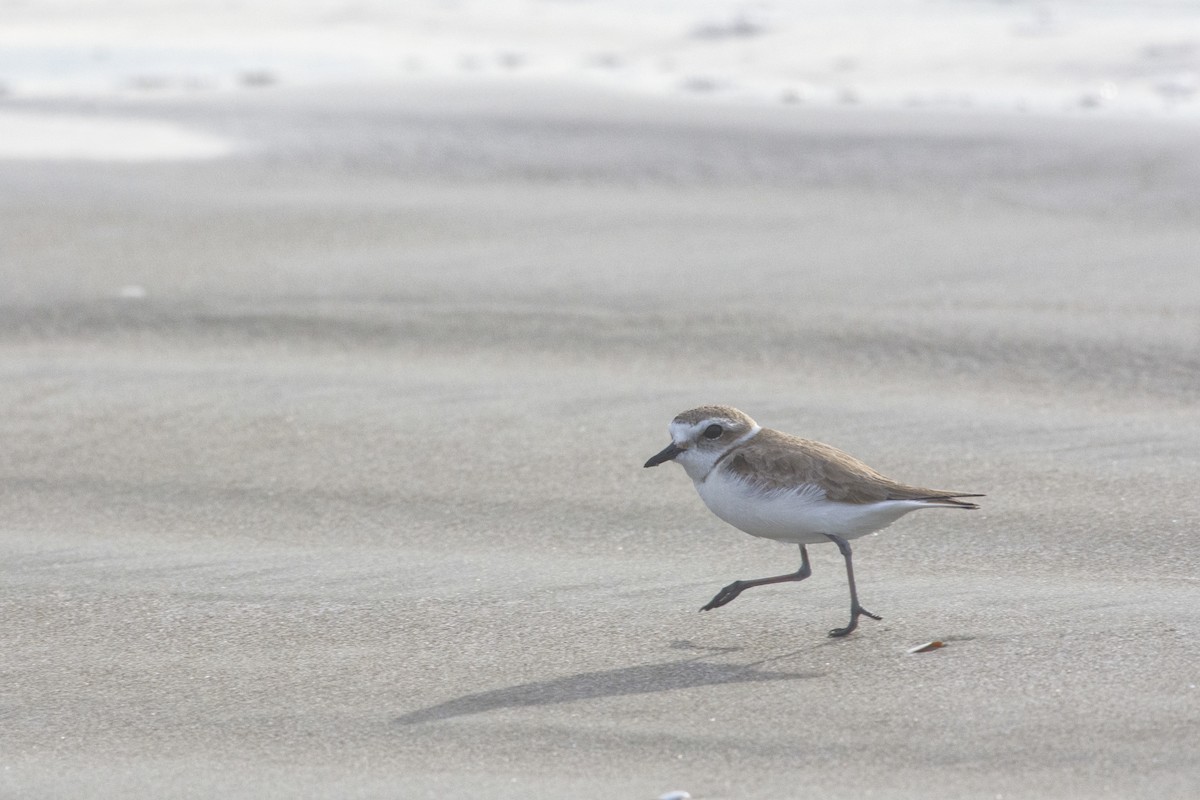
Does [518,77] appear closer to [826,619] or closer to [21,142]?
[21,142]

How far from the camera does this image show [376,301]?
6234 mm

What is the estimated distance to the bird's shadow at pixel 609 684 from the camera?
10.8 feet

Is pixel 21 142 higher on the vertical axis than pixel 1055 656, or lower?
Answer: higher

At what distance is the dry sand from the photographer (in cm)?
317

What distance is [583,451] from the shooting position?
491cm

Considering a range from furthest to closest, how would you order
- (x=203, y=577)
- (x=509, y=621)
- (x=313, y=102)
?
(x=313, y=102)
(x=203, y=577)
(x=509, y=621)

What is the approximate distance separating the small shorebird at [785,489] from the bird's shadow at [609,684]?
245mm

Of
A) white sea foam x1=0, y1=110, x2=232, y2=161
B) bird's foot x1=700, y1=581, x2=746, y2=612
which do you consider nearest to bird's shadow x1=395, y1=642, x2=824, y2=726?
bird's foot x1=700, y1=581, x2=746, y2=612

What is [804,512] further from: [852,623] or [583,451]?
[583,451]

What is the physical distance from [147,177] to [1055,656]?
560cm

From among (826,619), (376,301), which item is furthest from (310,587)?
(376,301)

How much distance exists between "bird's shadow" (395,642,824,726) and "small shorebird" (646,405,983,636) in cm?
24

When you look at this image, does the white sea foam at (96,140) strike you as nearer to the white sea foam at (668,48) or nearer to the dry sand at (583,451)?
the dry sand at (583,451)

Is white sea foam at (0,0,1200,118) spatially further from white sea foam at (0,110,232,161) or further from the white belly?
the white belly
